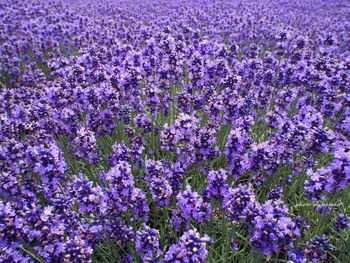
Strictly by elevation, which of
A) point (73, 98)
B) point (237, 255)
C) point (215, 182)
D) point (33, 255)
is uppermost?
point (215, 182)

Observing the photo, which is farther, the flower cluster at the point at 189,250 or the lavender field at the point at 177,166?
the lavender field at the point at 177,166

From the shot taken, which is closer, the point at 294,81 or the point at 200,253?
the point at 200,253

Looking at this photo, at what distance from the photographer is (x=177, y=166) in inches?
145

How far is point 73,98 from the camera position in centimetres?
534

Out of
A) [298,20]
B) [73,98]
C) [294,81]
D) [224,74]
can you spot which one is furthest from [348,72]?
[298,20]

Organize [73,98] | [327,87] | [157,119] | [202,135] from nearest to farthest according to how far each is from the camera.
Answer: [202,135]
[73,98]
[327,87]
[157,119]

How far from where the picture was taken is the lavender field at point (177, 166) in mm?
2961

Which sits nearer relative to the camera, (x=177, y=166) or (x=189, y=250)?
(x=189, y=250)

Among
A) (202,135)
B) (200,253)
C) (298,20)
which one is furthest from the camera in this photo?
(298,20)

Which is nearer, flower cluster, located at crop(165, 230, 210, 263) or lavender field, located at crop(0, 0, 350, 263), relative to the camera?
flower cluster, located at crop(165, 230, 210, 263)

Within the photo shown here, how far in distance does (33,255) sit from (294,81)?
5.64m

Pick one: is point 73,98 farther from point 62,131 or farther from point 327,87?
point 327,87

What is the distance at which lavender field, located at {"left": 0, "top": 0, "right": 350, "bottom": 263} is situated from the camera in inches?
117

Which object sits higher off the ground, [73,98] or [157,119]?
[73,98]
